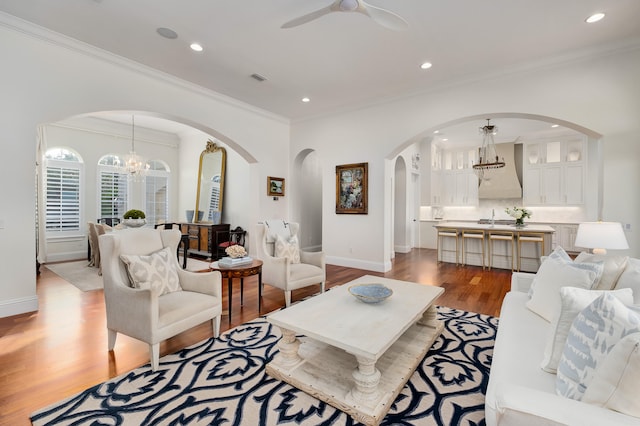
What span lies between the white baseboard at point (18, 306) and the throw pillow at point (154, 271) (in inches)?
75.9

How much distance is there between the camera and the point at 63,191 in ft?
21.3

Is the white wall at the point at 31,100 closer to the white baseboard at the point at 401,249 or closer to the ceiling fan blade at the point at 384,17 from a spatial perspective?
the ceiling fan blade at the point at 384,17

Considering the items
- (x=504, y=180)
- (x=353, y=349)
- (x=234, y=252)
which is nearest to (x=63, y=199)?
(x=234, y=252)

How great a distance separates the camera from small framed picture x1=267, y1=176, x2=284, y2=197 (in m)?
6.12

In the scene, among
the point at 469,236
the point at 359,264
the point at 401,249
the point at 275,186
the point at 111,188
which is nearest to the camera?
the point at 359,264

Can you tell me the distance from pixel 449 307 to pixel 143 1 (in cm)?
454

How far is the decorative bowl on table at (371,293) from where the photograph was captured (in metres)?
2.32

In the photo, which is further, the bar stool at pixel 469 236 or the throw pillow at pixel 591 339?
the bar stool at pixel 469 236

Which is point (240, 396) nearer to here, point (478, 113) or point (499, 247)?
point (478, 113)

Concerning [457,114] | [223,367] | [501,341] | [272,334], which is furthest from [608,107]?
[223,367]

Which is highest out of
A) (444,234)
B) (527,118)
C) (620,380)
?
(527,118)

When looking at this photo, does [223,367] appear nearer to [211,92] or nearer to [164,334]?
[164,334]

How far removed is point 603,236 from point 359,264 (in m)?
3.69

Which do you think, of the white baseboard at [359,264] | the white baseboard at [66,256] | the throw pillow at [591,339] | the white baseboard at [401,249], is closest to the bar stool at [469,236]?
the white baseboard at [359,264]
